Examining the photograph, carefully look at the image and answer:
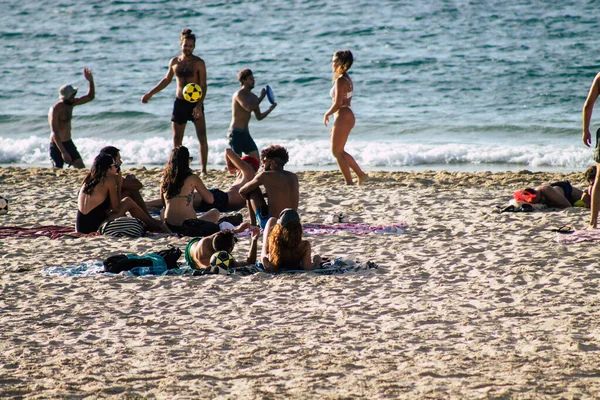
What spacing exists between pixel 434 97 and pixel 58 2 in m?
16.8

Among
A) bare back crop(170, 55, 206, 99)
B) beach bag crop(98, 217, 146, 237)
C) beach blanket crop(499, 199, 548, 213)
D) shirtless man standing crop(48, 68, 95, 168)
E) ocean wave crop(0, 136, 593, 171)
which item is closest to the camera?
beach bag crop(98, 217, 146, 237)

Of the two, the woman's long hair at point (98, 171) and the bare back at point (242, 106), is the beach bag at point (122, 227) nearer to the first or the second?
the woman's long hair at point (98, 171)

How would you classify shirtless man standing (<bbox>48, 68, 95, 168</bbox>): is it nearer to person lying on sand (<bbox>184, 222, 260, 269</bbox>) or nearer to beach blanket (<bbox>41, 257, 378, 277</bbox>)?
beach blanket (<bbox>41, 257, 378, 277</bbox>)

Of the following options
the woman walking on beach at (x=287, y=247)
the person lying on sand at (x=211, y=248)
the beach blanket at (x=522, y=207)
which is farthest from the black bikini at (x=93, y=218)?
the beach blanket at (x=522, y=207)

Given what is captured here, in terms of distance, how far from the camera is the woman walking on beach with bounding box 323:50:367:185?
8.65m

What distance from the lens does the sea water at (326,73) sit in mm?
14219

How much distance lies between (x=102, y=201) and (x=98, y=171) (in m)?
0.31

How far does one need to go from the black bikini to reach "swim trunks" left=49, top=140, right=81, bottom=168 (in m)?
4.10

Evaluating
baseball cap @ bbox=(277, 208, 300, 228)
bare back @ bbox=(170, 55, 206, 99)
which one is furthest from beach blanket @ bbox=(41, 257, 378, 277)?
bare back @ bbox=(170, 55, 206, 99)

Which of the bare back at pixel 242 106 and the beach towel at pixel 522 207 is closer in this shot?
the beach towel at pixel 522 207

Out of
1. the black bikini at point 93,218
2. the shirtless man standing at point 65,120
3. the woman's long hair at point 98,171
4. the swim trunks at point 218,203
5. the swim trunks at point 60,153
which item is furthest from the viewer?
the swim trunks at point 60,153

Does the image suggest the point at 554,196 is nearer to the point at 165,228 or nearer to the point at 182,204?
the point at 182,204

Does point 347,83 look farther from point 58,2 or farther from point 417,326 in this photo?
point 58,2

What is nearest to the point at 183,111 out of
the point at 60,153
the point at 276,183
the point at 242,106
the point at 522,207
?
the point at 242,106
